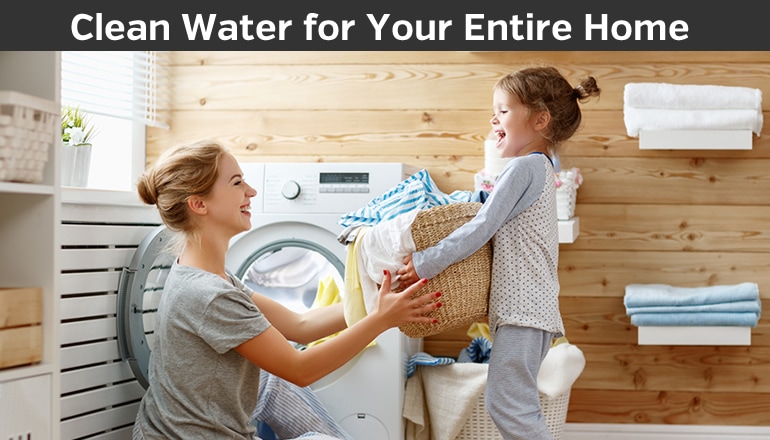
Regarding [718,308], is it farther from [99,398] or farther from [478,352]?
[99,398]

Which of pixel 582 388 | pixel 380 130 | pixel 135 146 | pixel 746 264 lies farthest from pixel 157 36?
pixel 746 264

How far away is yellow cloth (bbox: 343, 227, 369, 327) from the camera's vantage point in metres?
1.96

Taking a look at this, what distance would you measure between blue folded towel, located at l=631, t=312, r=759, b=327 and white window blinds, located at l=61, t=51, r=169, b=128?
1867 millimetres

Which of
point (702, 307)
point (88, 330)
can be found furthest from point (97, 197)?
point (702, 307)

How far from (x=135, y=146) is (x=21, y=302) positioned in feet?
5.58

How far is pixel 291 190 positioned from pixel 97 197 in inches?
26.2

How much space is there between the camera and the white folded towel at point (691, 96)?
2777 mm

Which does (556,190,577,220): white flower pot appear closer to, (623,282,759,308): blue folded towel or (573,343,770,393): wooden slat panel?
(623,282,759,308): blue folded towel

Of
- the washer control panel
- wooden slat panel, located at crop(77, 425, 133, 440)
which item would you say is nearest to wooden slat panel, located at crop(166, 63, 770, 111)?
the washer control panel

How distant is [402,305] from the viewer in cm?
178

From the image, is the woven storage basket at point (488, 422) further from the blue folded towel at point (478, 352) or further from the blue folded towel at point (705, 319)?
the blue folded towel at point (705, 319)

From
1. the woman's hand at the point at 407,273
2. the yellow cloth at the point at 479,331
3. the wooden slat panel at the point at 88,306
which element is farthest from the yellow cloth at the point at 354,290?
the yellow cloth at the point at 479,331

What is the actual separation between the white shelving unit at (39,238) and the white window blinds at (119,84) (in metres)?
1.13

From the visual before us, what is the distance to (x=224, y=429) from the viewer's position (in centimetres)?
181
